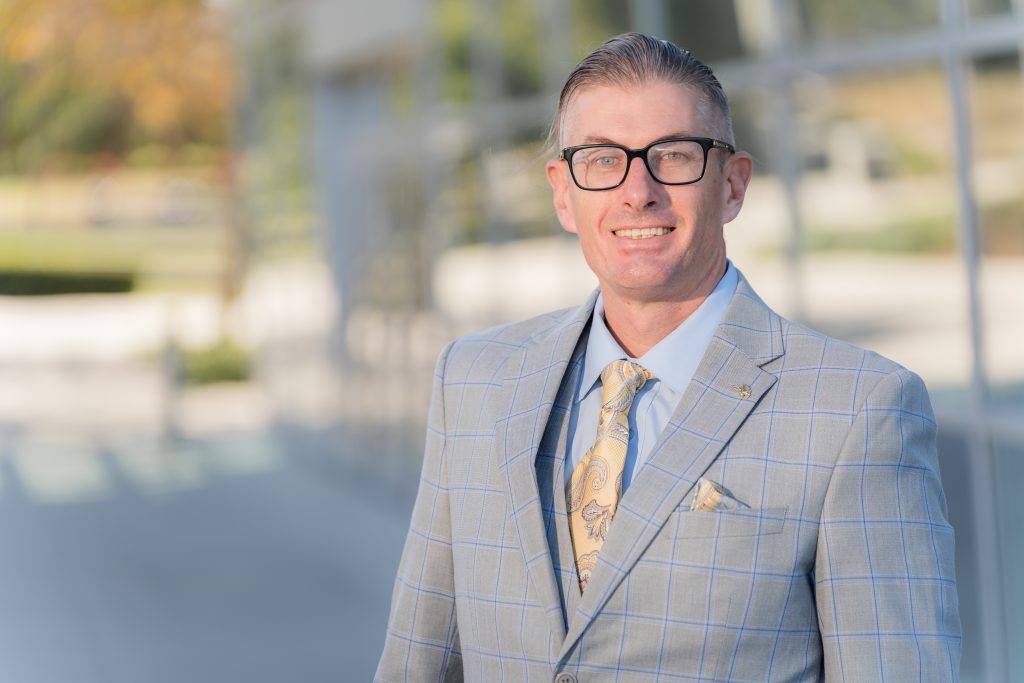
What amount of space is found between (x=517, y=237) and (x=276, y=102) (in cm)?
547

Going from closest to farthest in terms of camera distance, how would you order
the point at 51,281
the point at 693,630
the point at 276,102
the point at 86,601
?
1. the point at 693,630
2. the point at 86,601
3. the point at 276,102
4. the point at 51,281

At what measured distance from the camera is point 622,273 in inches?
66.5

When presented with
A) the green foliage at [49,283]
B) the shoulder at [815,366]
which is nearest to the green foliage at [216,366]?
the green foliage at [49,283]

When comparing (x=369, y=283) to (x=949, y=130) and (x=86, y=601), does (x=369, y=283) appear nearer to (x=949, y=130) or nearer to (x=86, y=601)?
(x=86, y=601)

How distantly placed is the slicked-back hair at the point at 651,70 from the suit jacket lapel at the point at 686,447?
279 mm

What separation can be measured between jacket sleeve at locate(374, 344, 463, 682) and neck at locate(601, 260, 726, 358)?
0.32m

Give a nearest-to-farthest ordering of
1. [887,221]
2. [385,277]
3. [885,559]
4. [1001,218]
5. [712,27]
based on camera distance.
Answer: [885,559]
[1001,218]
[887,221]
[712,27]
[385,277]

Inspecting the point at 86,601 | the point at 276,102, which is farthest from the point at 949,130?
the point at 276,102

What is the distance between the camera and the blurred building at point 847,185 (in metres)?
4.14

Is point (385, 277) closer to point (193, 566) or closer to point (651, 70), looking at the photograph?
point (193, 566)

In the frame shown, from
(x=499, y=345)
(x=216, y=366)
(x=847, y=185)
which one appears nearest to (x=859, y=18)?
(x=847, y=185)

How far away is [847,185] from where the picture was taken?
15.7ft

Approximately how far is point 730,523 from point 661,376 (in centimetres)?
25

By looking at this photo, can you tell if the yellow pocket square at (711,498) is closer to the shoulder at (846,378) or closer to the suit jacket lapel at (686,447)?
the suit jacket lapel at (686,447)
